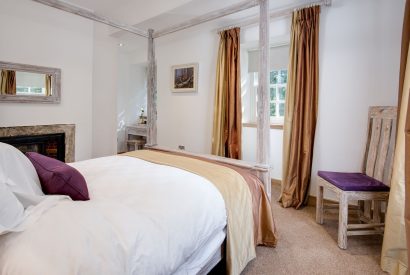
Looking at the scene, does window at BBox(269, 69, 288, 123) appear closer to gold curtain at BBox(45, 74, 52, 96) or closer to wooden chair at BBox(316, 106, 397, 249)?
wooden chair at BBox(316, 106, 397, 249)

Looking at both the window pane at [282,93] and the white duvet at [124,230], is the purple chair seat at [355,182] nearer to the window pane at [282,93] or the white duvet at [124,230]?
the white duvet at [124,230]

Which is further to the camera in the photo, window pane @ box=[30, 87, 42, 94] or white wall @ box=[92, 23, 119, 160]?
white wall @ box=[92, 23, 119, 160]

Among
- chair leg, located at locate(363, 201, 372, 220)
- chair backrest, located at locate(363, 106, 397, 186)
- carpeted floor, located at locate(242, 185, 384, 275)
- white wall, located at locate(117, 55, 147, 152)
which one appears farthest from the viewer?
white wall, located at locate(117, 55, 147, 152)

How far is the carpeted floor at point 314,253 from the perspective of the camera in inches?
65.9

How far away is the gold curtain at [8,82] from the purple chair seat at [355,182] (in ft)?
12.8

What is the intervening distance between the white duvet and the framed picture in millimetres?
2787

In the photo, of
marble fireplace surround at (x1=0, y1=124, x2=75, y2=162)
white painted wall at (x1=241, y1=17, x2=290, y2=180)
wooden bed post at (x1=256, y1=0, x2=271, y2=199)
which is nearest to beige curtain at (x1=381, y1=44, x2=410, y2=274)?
wooden bed post at (x1=256, y1=0, x2=271, y2=199)

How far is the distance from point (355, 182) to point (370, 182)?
0.40 feet

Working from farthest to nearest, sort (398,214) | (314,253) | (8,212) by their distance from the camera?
(314,253), (398,214), (8,212)

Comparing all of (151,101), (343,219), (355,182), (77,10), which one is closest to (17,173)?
(77,10)

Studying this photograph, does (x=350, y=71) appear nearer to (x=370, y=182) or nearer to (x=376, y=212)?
(x=370, y=182)

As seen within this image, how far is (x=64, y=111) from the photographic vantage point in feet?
11.9

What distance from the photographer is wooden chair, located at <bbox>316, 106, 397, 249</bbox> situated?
189cm

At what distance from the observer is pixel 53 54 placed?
3.42 meters
